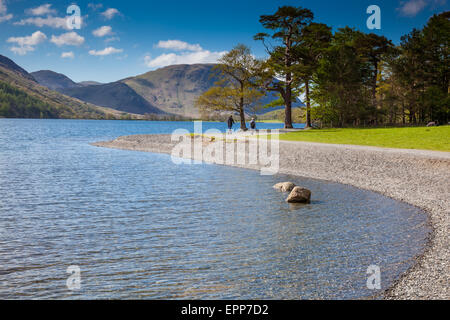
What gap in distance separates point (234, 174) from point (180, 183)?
5327 mm

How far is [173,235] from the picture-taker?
475 inches

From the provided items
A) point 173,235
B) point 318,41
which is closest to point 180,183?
point 173,235

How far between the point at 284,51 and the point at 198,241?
5394 centimetres

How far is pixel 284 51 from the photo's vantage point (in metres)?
60.1

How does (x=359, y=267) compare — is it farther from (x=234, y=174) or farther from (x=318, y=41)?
(x=318, y=41)

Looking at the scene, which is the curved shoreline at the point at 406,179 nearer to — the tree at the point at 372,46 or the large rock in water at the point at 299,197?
the large rock in water at the point at 299,197

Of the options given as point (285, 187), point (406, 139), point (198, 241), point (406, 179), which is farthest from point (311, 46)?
point (198, 241)

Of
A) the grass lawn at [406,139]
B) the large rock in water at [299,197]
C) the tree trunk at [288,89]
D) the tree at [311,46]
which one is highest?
the tree at [311,46]

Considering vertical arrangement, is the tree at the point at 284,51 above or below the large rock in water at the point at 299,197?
above

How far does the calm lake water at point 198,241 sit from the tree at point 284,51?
40.2 meters

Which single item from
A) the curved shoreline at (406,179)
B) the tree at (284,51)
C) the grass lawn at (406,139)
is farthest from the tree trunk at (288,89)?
the curved shoreline at (406,179)

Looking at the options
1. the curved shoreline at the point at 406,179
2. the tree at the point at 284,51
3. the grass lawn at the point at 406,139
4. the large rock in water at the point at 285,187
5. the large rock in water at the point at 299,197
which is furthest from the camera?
the tree at the point at 284,51

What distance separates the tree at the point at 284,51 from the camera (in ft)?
185

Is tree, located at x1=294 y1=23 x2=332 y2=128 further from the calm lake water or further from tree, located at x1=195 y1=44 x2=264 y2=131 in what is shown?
the calm lake water
